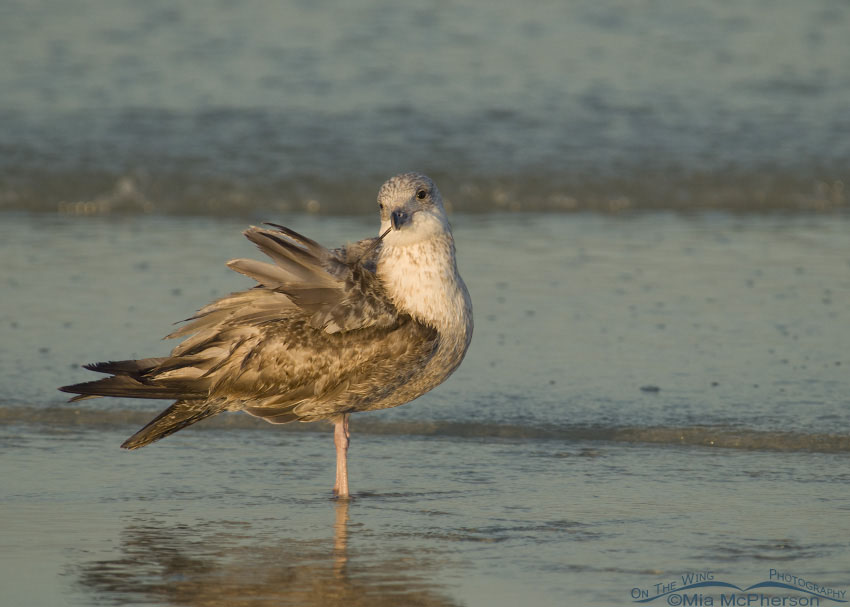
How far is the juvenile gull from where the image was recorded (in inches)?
232

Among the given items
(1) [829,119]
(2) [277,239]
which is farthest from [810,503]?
(1) [829,119]

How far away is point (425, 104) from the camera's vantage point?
15.6 m

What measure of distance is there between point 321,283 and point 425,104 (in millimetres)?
9904

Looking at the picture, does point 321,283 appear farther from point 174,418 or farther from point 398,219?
point 174,418

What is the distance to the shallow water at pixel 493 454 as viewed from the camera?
511 cm

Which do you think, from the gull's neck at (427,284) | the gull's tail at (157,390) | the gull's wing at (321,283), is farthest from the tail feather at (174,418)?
the gull's neck at (427,284)

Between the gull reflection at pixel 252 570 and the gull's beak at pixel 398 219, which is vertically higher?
the gull's beak at pixel 398 219

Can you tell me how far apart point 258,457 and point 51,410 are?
130 centimetres

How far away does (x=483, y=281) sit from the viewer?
9.61 meters

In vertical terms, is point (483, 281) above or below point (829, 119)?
below

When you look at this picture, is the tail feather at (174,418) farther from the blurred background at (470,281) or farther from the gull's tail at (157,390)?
the blurred background at (470,281)

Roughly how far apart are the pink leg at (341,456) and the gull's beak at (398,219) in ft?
3.03

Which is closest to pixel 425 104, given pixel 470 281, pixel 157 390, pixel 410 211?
pixel 470 281

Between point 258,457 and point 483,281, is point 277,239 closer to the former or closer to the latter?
point 258,457
